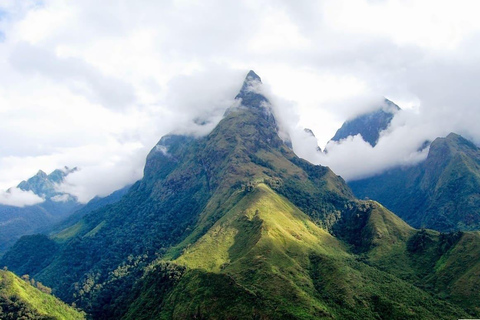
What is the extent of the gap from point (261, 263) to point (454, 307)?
93.9m

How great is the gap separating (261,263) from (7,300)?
450 ft

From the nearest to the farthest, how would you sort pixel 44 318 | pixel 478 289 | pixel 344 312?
pixel 344 312 → pixel 478 289 → pixel 44 318

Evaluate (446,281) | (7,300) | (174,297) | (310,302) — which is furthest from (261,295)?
(7,300)

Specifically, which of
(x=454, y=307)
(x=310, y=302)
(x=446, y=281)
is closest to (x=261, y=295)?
(x=310, y=302)

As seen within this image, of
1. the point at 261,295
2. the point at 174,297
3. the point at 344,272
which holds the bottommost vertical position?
the point at 174,297

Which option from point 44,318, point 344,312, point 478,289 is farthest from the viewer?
point 44,318

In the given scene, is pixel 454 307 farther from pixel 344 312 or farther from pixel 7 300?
pixel 7 300

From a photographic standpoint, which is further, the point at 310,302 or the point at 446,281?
the point at 446,281

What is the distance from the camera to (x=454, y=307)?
173 meters

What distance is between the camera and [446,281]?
195875 millimetres

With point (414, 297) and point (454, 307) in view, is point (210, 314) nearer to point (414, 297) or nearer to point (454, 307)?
point (414, 297)

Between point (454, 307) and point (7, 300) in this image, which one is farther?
point (7, 300)

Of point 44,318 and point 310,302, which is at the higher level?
point 310,302

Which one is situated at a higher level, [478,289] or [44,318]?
[478,289]
